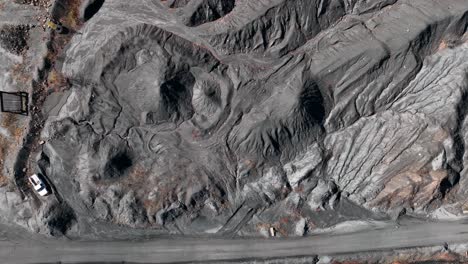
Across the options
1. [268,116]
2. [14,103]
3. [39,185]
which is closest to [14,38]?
[14,103]

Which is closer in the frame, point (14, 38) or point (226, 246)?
point (226, 246)

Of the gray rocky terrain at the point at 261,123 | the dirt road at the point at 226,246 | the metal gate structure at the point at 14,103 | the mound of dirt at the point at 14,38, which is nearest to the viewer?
the gray rocky terrain at the point at 261,123

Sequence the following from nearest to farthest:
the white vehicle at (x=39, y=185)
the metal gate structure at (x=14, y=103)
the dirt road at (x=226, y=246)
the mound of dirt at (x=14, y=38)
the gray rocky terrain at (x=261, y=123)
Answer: the gray rocky terrain at (x=261, y=123), the dirt road at (x=226, y=246), the white vehicle at (x=39, y=185), the metal gate structure at (x=14, y=103), the mound of dirt at (x=14, y=38)

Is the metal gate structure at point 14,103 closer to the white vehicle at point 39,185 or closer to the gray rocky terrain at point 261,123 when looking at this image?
the gray rocky terrain at point 261,123

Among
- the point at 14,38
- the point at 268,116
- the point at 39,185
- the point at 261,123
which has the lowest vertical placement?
the point at 39,185

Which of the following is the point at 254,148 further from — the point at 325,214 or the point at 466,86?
the point at 466,86

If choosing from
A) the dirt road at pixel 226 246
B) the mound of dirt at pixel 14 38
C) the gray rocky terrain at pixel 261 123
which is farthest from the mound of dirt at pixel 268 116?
the mound of dirt at pixel 14 38

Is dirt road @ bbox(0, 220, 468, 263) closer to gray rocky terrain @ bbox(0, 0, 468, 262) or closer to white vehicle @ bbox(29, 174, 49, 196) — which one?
gray rocky terrain @ bbox(0, 0, 468, 262)

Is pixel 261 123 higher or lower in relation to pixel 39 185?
higher

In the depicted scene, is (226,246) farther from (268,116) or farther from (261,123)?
(268,116)
